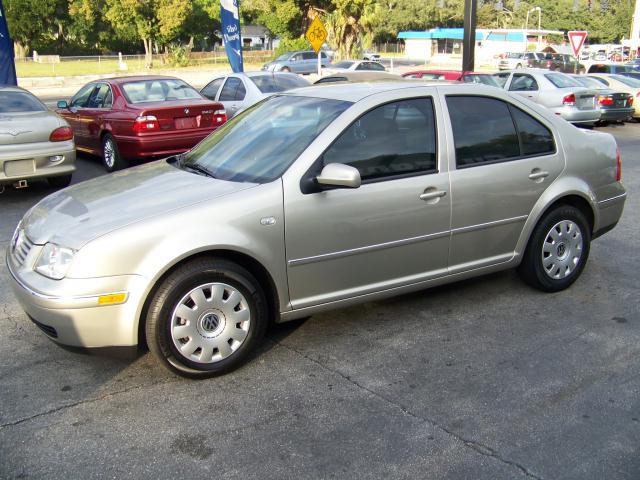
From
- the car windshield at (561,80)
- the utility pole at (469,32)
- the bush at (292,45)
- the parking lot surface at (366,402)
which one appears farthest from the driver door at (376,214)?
the bush at (292,45)

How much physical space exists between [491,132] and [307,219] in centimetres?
168

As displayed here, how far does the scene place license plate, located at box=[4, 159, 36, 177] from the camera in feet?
26.9

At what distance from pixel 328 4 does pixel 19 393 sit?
129ft

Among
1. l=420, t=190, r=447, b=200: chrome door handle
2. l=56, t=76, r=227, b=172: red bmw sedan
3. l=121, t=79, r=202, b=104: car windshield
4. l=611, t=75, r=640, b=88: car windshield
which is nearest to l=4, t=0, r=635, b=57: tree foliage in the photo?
l=611, t=75, r=640, b=88: car windshield

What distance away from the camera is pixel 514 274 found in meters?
5.73

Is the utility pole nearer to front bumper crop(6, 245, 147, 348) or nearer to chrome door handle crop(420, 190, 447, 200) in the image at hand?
chrome door handle crop(420, 190, 447, 200)

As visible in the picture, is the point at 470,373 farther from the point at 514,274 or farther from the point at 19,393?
the point at 19,393

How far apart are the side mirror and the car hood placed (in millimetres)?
457

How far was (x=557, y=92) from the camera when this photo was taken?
16.2 m

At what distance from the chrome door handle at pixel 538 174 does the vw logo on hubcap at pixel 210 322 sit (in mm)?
2568

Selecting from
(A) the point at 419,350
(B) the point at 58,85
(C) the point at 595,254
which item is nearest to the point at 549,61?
(B) the point at 58,85

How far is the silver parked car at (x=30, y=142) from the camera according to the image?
821 cm

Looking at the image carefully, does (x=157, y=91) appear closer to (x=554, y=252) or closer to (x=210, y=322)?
(x=554, y=252)

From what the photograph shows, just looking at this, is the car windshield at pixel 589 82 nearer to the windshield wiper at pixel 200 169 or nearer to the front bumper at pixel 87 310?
the windshield wiper at pixel 200 169
